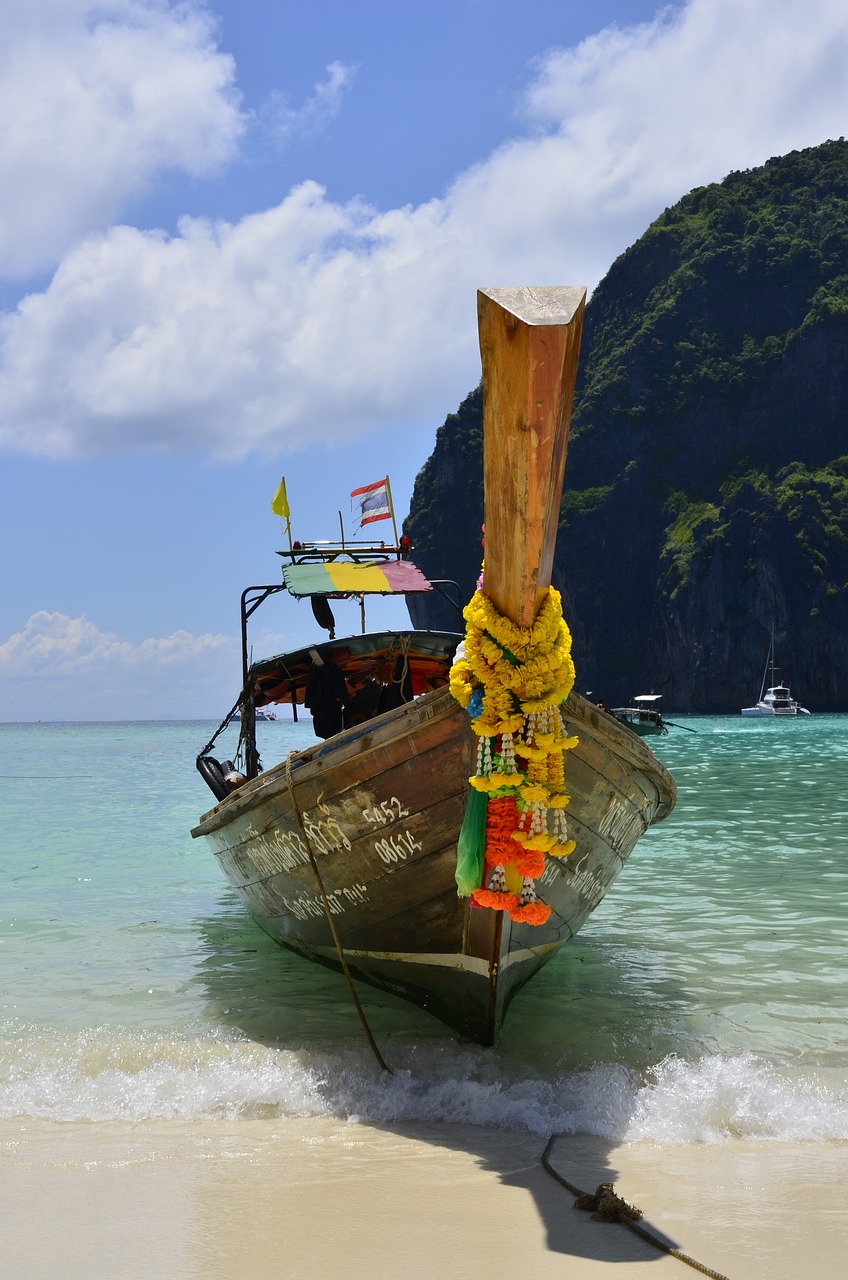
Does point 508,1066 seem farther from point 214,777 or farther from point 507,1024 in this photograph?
point 214,777

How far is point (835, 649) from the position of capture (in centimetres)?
7994

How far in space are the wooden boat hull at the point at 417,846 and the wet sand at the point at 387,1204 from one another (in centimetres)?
90

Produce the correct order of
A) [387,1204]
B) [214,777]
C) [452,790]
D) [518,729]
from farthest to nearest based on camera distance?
[214,777] < [452,790] < [518,729] < [387,1204]

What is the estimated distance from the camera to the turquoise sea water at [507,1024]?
4.80 meters

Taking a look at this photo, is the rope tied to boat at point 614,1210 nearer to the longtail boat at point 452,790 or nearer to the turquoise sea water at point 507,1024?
the turquoise sea water at point 507,1024

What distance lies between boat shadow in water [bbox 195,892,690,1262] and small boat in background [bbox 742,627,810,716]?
230 ft

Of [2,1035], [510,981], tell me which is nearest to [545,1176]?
[510,981]

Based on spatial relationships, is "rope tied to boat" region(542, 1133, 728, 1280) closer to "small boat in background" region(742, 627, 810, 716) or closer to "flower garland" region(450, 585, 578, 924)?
"flower garland" region(450, 585, 578, 924)

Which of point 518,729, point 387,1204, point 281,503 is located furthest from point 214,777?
point 387,1204

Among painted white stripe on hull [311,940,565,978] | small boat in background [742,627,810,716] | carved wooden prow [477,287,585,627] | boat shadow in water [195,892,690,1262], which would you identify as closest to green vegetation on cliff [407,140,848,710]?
small boat in background [742,627,810,716]

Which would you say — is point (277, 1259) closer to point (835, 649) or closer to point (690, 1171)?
point (690, 1171)

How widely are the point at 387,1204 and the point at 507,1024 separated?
2.28m

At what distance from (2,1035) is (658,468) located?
9665cm

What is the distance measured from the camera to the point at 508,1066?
5227 millimetres
